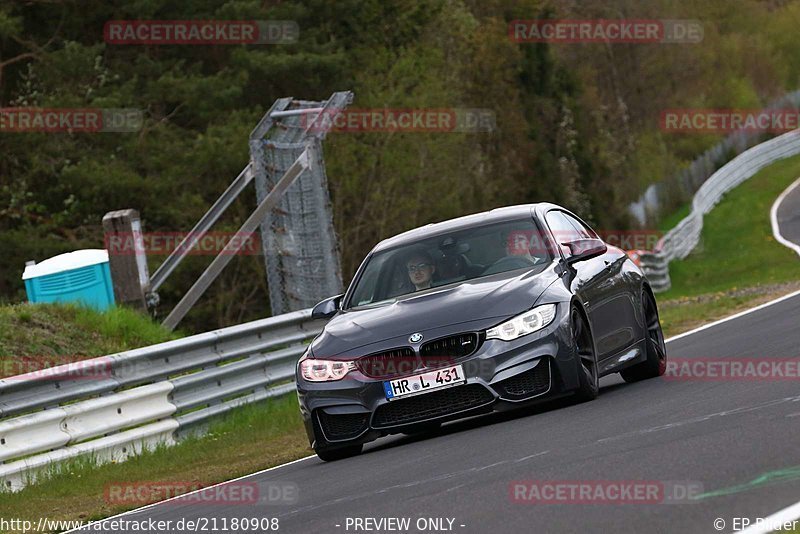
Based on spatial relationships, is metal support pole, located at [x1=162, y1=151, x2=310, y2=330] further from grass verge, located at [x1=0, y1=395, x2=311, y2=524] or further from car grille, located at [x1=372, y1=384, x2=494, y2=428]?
car grille, located at [x1=372, y1=384, x2=494, y2=428]

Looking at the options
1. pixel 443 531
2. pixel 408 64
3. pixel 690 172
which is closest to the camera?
pixel 443 531

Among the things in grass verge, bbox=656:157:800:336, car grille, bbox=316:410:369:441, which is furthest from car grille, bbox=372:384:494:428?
grass verge, bbox=656:157:800:336

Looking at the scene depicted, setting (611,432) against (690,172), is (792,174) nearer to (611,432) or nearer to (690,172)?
(690,172)

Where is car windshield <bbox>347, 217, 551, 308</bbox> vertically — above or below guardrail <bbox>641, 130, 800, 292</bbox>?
above

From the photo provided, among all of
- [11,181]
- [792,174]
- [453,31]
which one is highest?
[453,31]

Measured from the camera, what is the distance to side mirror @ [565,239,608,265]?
34.6 ft

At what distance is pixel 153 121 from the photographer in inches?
1441

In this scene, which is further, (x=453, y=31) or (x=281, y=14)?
(x=453, y=31)

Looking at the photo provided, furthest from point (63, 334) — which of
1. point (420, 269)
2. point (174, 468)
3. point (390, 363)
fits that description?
point (390, 363)

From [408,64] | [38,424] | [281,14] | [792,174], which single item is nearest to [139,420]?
[38,424]

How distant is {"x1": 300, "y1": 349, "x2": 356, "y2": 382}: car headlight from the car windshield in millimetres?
888

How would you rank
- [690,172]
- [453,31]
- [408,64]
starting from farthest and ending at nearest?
[690,172], [453,31], [408,64]

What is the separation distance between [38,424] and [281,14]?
28041 millimetres

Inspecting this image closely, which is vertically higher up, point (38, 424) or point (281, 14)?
point (281, 14)
